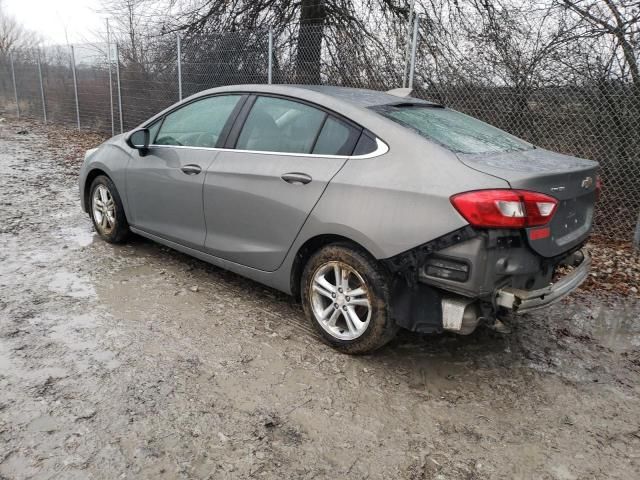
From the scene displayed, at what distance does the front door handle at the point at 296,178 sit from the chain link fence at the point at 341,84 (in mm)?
4093

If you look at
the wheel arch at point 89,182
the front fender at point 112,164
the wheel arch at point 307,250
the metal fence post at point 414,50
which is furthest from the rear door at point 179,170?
the metal fence post at point 414,50

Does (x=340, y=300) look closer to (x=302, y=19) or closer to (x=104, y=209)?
(x=104, y=209)

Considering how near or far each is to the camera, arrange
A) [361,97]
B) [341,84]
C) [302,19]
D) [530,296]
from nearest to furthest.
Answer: [530,296] < [361,97] < [341,84] < [302,19]

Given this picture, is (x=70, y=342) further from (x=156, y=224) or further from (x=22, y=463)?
(x=156, y=224)

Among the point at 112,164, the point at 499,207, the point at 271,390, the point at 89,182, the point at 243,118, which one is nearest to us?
the point at 499,207

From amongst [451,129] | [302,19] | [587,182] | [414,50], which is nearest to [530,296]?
[587,182]

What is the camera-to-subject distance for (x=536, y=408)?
2.72m

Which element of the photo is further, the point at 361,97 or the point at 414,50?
the point at 414,50

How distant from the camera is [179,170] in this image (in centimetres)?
396

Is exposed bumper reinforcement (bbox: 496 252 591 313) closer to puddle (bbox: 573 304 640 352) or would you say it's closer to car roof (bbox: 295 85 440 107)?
puddle (bbox: 573 304 640 352)

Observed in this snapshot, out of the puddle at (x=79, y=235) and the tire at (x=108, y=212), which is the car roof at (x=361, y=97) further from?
the puddle at (x=79, y=235)

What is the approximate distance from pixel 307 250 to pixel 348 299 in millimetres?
445

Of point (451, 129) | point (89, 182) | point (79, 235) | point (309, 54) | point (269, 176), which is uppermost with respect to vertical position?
point (309, 54)

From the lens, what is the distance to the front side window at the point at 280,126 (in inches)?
129
